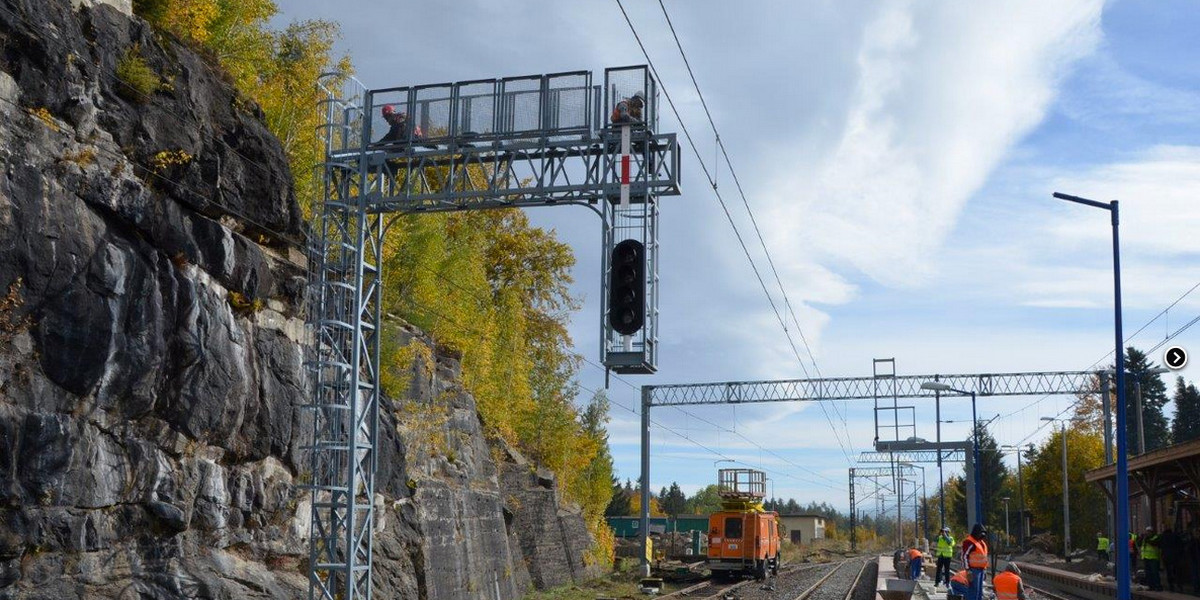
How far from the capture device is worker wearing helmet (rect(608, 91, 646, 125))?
18.5 meters

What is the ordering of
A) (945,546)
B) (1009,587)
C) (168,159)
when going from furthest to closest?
(945,546)
(168,159)
(1009,587)

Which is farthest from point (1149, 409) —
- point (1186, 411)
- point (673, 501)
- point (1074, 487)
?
point (673, 501)

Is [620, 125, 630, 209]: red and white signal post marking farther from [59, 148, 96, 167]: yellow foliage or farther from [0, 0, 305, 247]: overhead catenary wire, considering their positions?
[59, 148, 96, 167]: yellow foliage

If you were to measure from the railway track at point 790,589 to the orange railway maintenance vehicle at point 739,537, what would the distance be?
0.81 meters

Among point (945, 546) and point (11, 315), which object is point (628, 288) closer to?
point (11, 315)

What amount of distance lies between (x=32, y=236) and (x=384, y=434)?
33.8ft

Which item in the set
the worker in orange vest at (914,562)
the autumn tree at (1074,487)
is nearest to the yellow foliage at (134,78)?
the worker in orange vest at (914,562)

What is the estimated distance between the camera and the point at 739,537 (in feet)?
133

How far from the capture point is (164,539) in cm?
1614

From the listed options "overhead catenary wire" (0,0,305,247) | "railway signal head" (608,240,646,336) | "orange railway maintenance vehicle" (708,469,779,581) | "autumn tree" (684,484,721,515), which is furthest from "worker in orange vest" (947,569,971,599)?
"autumn tree" (684,484,721,515)

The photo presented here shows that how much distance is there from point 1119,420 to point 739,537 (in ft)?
69.3

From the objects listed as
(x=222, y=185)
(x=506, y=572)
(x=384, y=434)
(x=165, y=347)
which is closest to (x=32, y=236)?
(x=165, y=347)

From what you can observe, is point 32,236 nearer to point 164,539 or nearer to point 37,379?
point 37,379

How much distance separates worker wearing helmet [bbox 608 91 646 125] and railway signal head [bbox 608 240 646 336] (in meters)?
3.86
